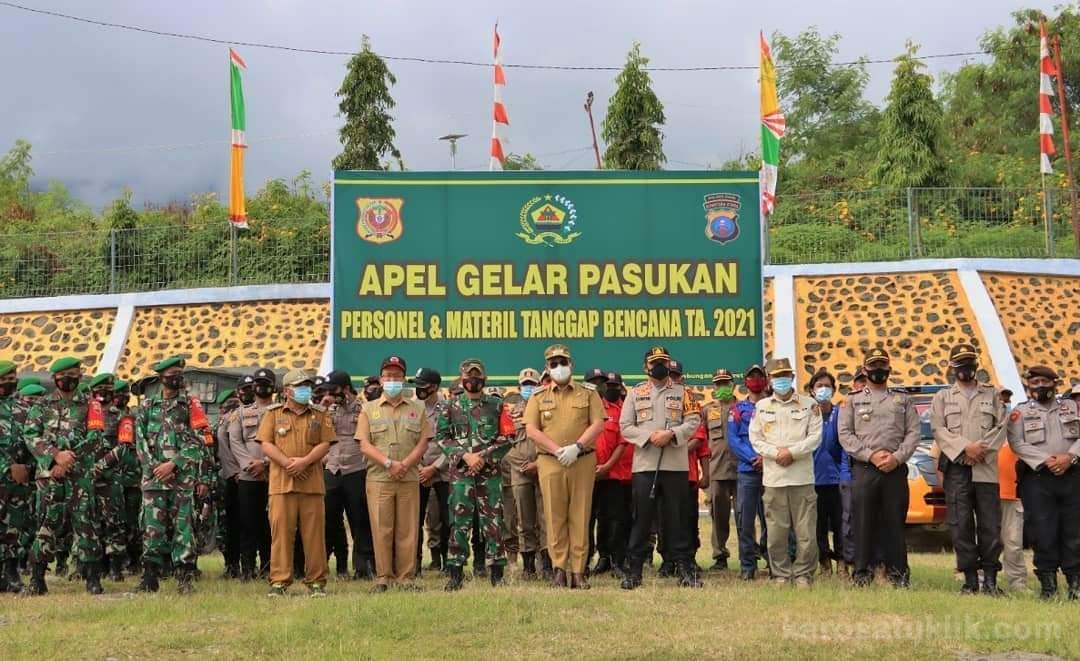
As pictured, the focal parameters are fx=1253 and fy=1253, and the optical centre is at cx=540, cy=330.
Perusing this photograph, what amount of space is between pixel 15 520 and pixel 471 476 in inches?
138

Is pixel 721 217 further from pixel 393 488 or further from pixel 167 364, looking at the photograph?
pixel 167 364

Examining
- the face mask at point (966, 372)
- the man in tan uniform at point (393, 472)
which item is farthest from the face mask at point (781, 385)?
the man in tan uniform at point (393, 472)

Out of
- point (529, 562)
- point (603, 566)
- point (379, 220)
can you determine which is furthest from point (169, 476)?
point (379, 220)

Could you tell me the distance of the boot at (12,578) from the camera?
31.4 ft

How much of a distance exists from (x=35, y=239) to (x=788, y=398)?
16.4m

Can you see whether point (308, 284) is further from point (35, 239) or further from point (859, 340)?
point (859, 340)

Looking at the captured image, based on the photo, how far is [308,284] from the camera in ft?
65.9

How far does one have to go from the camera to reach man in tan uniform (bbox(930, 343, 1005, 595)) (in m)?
9.05

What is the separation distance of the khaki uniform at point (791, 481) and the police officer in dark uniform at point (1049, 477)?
4.82 ft

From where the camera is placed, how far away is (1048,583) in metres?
8.94

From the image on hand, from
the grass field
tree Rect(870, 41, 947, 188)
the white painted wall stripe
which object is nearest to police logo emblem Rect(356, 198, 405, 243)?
the grass field

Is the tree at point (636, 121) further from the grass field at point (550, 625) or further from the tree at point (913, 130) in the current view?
the grass field at point (550, 625)

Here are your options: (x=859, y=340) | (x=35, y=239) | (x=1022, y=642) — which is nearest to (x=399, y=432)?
(x=1022, y=642)

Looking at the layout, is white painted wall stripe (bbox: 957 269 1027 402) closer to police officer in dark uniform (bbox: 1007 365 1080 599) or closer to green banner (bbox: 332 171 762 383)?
green banner (bbox: 332 171 762 383)
